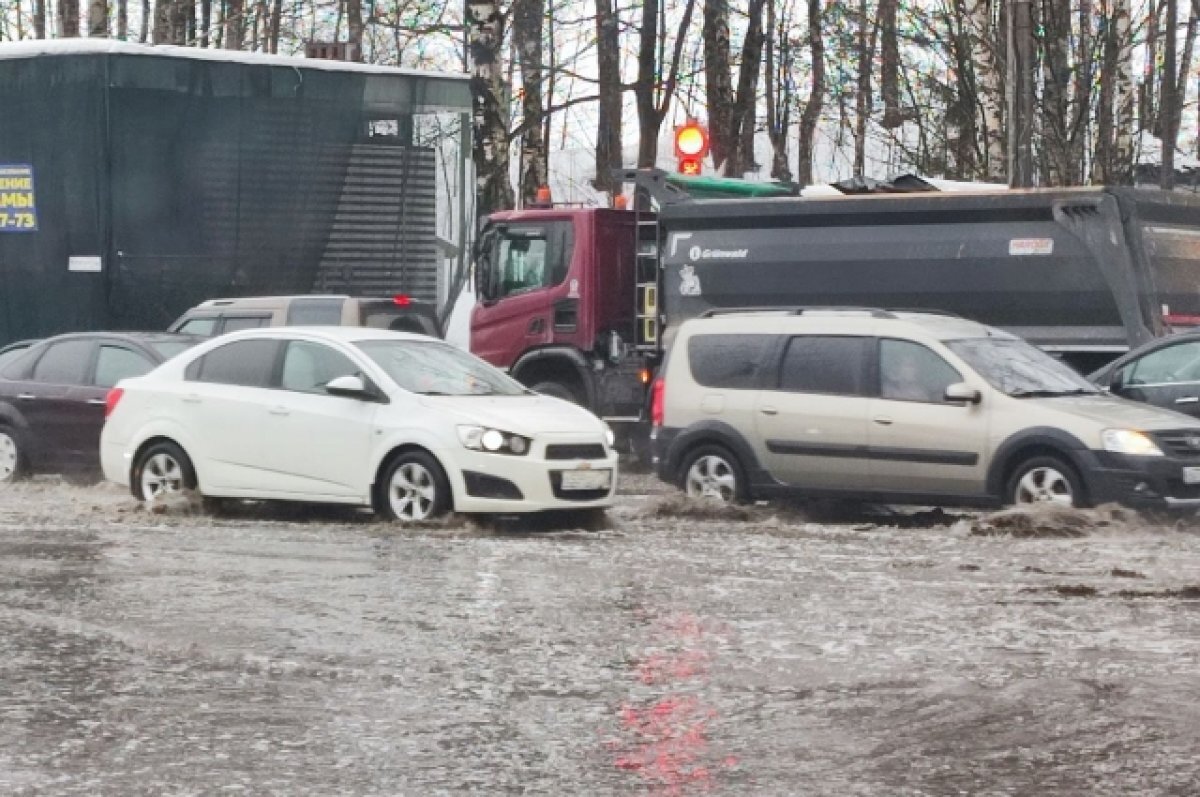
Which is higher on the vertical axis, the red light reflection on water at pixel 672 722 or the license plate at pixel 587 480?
the license plate at pixel 587 480

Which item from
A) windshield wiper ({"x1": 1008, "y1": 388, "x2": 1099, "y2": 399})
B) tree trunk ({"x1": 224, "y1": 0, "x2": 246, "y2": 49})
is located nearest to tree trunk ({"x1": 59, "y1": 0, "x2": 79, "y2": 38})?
tree trunk ({"x1": 224, "y1": 0, "x2": 246, "y2": 49})

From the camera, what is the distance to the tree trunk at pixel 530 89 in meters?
31.3

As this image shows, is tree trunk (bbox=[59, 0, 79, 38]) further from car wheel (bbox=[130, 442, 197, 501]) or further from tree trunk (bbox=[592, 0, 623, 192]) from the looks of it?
car wheel (bbox=[130, 442, 197, 501])

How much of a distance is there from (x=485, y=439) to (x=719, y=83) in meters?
21.4

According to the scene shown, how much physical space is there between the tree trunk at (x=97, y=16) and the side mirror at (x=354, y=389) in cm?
2333

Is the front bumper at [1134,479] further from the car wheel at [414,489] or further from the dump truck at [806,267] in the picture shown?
the car wheel at [414,489]

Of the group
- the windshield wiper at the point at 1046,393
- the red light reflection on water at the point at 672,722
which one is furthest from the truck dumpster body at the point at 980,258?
the red light reflection on water at the point at 672,722

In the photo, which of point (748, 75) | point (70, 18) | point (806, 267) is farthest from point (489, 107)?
point (70, 18)

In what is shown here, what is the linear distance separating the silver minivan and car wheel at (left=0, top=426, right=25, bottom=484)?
19.1 ft

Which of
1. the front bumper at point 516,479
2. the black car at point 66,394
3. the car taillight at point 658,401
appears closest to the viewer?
the front bumper at point 516,479

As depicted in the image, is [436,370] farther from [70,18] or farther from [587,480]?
[70,18]

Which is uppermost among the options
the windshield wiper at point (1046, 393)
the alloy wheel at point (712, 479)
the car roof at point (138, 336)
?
the car roof at point (138, 336)

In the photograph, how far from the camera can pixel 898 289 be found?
20.0 m

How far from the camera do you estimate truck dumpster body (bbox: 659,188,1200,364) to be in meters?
18.9
